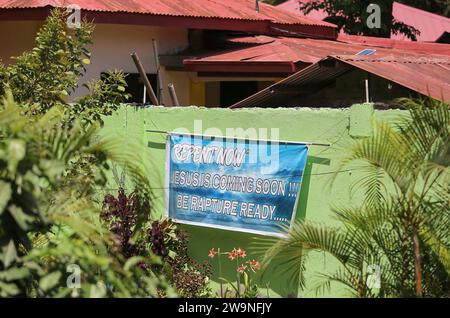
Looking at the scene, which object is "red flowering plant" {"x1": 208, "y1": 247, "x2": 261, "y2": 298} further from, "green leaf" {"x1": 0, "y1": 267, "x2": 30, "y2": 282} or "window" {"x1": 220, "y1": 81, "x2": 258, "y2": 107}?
"window" {"x1": 220, "y1": 81, "x2": 258, "y2": 107}

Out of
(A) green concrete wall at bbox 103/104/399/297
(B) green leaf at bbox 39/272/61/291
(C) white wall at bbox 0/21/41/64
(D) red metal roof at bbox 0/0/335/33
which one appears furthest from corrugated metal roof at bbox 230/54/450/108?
(B) green leaf at bbox 39/272/61/291

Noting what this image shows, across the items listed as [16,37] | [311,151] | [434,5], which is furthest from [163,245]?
[434,5]

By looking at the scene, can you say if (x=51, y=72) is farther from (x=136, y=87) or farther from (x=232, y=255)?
(x=136, y=87)

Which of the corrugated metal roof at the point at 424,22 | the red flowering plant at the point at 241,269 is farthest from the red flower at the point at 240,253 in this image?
the corrugated metal roof at the point at 424,22

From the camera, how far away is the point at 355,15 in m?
21.0

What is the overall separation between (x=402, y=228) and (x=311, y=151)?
8.86 feet

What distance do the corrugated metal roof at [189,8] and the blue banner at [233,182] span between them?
3.41 m

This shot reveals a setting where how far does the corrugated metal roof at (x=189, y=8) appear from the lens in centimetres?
1175

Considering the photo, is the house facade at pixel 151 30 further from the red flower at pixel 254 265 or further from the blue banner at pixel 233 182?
the red flower at pixel 254 265

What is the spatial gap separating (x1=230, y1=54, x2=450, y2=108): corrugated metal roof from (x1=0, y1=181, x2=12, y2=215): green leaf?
4.48 m

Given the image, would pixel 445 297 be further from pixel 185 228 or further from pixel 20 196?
pixel 185 228

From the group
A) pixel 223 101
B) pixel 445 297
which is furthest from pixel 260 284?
pixel 223 101

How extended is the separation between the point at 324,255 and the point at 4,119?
153 inches

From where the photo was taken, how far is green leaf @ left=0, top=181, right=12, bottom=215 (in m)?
4.48
